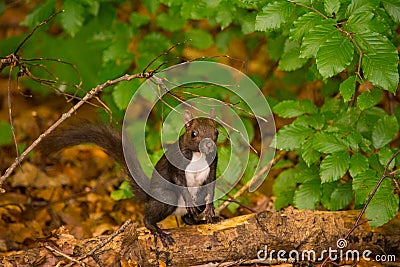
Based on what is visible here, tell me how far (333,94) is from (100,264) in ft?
6.88

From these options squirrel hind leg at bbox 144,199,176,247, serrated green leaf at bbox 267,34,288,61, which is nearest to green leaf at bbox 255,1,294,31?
serrated green leaf at bbox 267,34,288,61

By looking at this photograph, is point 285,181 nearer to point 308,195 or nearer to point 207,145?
point 308,195

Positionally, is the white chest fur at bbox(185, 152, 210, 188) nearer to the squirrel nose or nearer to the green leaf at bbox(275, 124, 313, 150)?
the squirrel nose

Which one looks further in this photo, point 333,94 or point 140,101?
point 140,101

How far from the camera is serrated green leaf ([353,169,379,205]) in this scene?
304 centimetres

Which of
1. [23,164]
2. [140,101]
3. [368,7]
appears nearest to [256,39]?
[140,101]

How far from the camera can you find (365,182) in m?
3.05

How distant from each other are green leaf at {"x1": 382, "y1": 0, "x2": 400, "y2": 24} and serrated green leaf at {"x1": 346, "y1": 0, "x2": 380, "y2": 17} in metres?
0.16

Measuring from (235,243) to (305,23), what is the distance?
113 cm

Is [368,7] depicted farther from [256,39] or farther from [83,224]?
[83,224]

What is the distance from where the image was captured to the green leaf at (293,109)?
344 centimetres

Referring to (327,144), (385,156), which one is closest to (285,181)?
(327,144)

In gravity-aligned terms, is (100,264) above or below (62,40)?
below

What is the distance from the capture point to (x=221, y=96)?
3.98 meters
